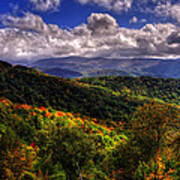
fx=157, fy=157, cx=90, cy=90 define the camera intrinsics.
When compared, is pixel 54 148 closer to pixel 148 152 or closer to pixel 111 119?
pixel 148 152

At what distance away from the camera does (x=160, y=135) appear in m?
31.7

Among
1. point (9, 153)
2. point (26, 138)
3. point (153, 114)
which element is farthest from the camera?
point (26, 138)

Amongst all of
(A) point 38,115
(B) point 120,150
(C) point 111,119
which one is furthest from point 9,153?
(C) point 111,119

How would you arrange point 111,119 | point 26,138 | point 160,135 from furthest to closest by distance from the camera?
point 111,119 < point 26,138 < point 160,135

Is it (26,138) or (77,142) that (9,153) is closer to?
(77,142)

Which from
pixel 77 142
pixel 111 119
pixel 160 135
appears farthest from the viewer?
pixel 111 119

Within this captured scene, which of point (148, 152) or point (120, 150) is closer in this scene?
point (148, 152)

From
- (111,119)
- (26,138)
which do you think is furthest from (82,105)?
(26,138)

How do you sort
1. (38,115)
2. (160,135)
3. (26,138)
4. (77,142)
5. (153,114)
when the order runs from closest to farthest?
(77,142) < (160,135) < (153,114) < (26,138) < (38,115)

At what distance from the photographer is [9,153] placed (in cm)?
2245

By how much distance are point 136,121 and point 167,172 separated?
548 inches

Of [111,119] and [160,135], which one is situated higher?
[160,135]

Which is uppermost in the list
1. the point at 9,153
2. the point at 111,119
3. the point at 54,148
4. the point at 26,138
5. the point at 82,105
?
the point at 9,153

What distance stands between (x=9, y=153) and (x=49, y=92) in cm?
11732
